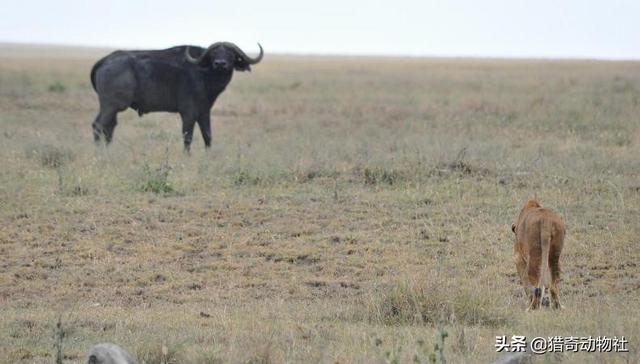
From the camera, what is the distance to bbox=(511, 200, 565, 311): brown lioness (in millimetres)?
8086

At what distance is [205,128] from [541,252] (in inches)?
391

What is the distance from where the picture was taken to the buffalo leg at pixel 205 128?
1723 cm

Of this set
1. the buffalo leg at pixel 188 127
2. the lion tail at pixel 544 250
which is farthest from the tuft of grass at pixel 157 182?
the lion tail at pixel 544 250

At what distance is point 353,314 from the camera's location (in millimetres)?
8258

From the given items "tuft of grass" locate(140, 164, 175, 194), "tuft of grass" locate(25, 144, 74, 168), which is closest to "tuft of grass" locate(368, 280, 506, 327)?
"tuft of grass" locate(140, 164, 175, 194)

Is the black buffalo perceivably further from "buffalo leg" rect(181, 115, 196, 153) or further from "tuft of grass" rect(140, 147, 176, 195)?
"tuft of grass" rect(140, 147, 176, 195)

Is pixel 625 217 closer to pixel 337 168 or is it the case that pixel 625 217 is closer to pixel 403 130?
pixel 337 168

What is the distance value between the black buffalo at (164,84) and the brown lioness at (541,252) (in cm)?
948

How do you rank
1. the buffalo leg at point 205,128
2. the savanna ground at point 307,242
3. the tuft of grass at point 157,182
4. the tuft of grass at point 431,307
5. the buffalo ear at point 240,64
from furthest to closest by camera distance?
the buffalo ear at point 240,64
the buffalo leg at point 205,128
the tuft of grass at point 157,182
the tuft of grass at point 431,307
the savanna ground at point 307,242

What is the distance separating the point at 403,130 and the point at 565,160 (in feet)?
18.7

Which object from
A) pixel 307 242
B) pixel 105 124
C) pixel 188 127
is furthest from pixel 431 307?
pixel 105 124

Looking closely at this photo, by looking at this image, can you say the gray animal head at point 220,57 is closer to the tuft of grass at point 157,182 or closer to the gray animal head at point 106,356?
the tuft of grass at point 157,182

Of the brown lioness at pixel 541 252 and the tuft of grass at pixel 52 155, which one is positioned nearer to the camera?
the brown lioness at pixel 541 252

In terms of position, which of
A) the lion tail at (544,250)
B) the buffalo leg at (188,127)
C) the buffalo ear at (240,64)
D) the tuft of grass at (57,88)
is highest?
the buffalo ear at (240,64)
